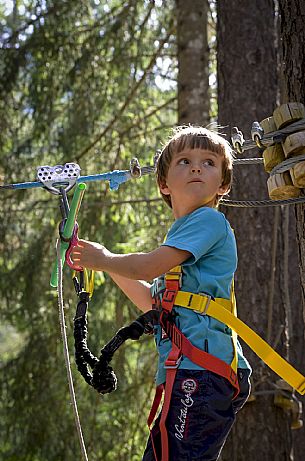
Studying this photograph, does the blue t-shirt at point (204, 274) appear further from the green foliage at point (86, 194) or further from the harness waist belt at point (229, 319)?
A: the green foliage at point (86, 194)

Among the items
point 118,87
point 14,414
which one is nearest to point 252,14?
point 118,87

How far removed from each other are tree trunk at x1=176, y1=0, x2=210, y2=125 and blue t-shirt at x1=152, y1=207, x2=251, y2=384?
394 cm

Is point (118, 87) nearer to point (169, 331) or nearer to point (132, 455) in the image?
point (132, 455)

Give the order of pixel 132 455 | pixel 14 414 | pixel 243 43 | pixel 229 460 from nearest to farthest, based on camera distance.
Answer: pixel 229 460 < pixel 243 43 < pixel 132 455 < pixel 14 414

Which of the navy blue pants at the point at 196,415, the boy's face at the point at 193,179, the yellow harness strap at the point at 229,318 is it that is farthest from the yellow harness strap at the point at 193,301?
the boy's face at the point at 193,179

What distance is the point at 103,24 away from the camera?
26.3 feet

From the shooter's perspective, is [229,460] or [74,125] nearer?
[229,460]

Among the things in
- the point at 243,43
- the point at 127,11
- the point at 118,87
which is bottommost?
the point at 243,43

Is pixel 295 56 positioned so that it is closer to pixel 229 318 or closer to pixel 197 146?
pixel 197 146

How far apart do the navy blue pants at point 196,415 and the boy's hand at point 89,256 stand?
37 cm

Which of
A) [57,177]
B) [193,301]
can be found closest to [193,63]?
[57,177]

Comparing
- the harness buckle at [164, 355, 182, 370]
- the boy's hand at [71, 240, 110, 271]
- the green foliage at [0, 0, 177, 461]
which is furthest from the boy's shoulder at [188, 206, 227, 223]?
the green foliage at [0, 0, 177, 461]

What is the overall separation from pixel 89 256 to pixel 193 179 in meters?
0.38

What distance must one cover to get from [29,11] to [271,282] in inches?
168
